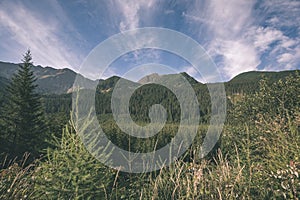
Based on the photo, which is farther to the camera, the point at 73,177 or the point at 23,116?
the point at 23,116

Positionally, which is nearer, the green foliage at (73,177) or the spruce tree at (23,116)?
the green foliage at (73,177)

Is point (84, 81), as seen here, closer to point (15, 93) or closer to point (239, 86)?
point (15, 93)

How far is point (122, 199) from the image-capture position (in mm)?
3730

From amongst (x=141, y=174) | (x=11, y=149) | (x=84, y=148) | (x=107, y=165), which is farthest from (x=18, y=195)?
(x=11, y=149)

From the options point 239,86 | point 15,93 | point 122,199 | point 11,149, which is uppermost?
point 239,86

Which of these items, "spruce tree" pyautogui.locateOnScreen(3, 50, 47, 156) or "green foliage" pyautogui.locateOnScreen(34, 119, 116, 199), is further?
"spruce tree" pyautogui.locateOnScreen(3, 50, 47, 156)

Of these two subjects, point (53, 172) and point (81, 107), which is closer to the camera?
point (53, 172)

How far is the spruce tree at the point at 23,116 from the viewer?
37719 millimetres

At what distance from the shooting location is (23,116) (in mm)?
41281

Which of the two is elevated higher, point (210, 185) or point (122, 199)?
point (210, 185)

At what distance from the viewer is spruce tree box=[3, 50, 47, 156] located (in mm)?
37719

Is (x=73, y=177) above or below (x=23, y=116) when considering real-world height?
below

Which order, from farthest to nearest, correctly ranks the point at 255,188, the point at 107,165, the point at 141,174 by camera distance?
the point at 141,174
the point at 107,165
the point at 255,188

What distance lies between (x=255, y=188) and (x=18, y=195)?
3.22m
